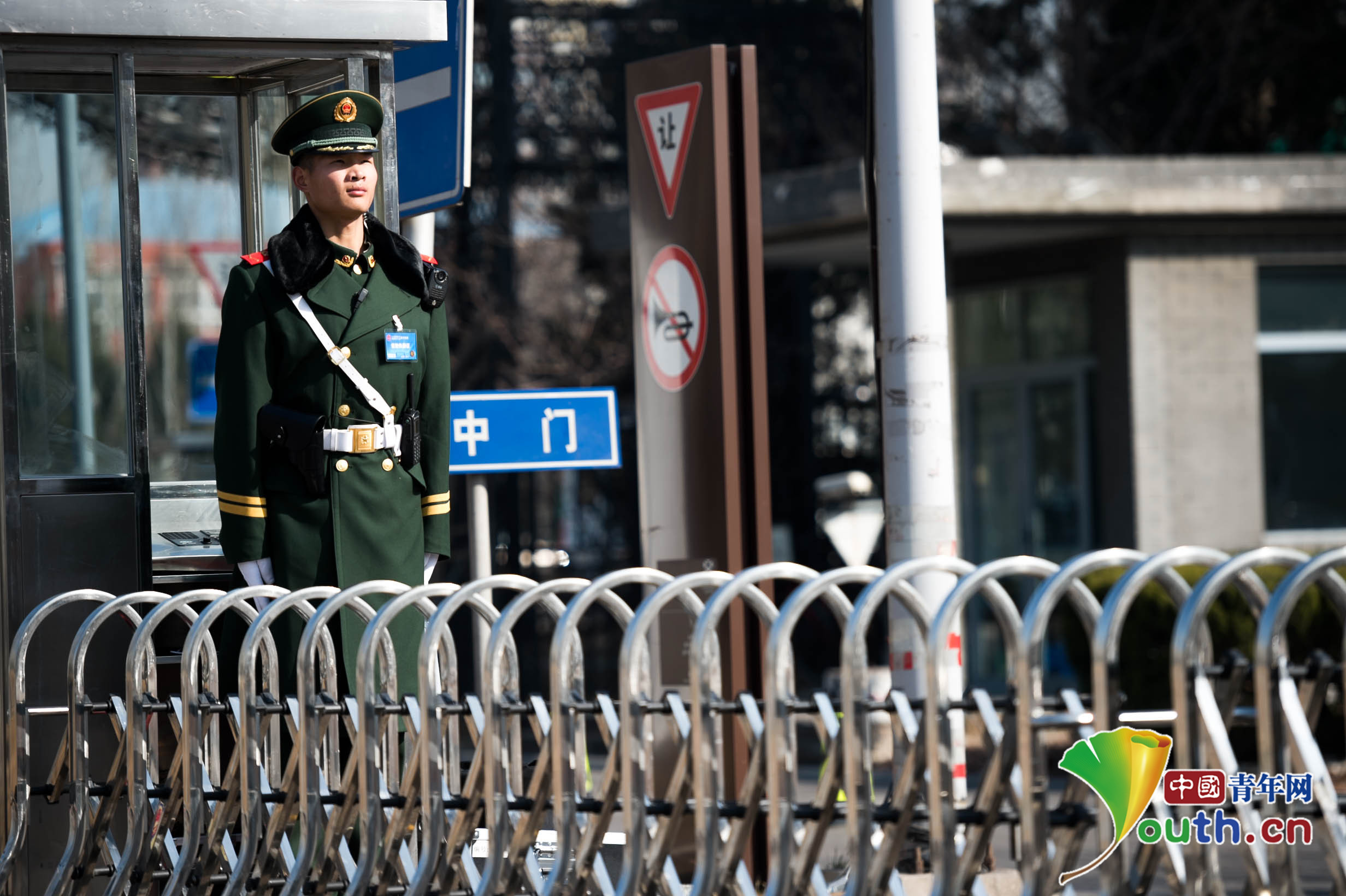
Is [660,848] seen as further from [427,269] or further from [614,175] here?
[614,175]

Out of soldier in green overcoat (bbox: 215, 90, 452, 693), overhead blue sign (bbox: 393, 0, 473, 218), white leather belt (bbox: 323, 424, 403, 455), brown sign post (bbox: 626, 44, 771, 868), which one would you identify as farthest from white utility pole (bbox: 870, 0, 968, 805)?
white leather belt (bbox: 323, 424, 403, 455)

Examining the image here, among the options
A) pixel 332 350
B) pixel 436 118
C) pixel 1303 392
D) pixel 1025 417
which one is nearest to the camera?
pixel 332 350

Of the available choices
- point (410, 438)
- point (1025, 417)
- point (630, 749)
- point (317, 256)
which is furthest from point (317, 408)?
point (1025, 417)

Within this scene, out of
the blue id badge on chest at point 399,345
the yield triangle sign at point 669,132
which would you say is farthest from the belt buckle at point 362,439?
the yield triangle sign at point 669,132

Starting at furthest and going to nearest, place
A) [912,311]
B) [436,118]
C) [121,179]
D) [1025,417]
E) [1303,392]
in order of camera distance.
Result: [1025,417], [1303,392], [436,118], [912,311], [121,179]

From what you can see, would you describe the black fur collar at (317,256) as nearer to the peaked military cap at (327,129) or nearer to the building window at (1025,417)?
the peaked military cap at (327,129)

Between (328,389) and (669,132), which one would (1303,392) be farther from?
→ (328,389)

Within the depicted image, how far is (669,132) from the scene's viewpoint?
255 inches

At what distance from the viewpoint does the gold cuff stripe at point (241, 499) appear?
15.3ft

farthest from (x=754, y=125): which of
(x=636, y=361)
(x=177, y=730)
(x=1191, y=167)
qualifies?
(x=1191, y=167)

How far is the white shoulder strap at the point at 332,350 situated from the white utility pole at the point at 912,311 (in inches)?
69.4
